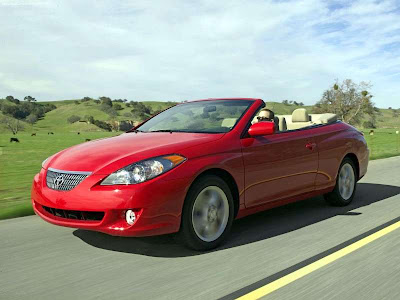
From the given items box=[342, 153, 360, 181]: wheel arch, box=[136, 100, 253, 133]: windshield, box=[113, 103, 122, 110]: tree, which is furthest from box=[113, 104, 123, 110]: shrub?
box=[136, 100, 253, 133]: windshield

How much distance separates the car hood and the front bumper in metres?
0.21

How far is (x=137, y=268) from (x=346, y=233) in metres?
2.48

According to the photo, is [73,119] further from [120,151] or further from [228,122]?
[120,151]

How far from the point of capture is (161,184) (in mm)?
4164

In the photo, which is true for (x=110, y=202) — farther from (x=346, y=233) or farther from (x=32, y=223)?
(x=346, y=233)

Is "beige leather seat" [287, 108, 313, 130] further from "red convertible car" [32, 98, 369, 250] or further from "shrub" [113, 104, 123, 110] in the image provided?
"shrub" [113, 104, 123, 110]

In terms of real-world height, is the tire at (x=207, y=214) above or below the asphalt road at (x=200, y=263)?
above

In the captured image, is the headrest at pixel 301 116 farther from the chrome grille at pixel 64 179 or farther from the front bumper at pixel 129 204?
the chrome grille at pixel 64 179

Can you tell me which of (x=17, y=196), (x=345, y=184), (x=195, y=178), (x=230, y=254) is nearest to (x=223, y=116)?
(x=195, y=178)

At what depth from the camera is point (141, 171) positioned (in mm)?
4184

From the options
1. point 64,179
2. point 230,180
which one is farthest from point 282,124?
point 64,179

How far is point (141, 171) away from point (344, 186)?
3.82 m

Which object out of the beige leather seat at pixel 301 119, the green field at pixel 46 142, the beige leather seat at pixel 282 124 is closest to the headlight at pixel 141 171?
the beige leather seat at pixel 282 124

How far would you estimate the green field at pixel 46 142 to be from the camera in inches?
325
